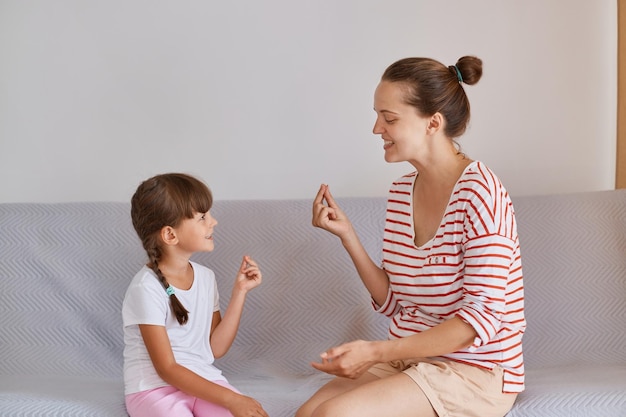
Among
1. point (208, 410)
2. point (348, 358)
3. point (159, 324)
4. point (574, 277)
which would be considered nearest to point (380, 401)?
point (348, 358)

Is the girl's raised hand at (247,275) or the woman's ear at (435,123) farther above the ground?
the woman's ear at (435,123)

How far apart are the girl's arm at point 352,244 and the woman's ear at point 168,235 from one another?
0.32m

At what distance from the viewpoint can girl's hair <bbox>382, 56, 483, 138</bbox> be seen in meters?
1.74

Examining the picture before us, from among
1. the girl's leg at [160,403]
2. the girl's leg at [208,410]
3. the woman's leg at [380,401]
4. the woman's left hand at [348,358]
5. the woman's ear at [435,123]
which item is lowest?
the girl's leg at [208,410]

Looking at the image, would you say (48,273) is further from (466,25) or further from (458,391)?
(466,25)

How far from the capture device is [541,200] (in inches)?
88.7

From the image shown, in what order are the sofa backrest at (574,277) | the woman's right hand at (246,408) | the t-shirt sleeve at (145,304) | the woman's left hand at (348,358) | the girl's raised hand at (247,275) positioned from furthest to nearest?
the sofa backrest at (574,277), the girl's raised hand at (247,275), the t-shirt sleeve at (145,304), the woman's right hand at (246,408), the woman's left hand at (348,358)

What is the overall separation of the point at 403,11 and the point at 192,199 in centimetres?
101

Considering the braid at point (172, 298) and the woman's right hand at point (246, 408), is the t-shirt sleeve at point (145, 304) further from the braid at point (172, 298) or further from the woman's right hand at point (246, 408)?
the woman's right hand at point (246, 408)

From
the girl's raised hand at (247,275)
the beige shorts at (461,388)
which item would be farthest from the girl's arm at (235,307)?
the beige shorts at (461,388)

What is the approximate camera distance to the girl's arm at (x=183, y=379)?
1.70 m

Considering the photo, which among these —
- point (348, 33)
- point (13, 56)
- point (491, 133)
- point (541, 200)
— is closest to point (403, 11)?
point (348, 33)

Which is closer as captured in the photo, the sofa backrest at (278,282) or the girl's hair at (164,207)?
the girl's hair at (164,207)

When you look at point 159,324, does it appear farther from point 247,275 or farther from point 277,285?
point 277,285
